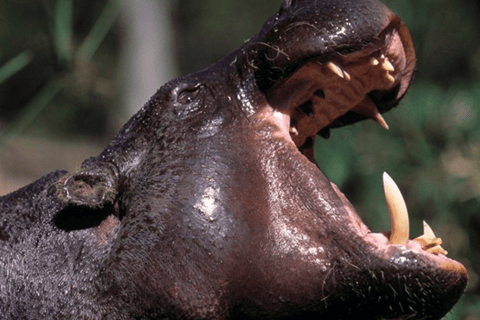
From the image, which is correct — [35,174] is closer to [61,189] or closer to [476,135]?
[476,135]

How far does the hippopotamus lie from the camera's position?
208 cm

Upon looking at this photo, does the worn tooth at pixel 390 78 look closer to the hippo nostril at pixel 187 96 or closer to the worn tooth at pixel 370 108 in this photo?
the worn tooth at pixel 370 108

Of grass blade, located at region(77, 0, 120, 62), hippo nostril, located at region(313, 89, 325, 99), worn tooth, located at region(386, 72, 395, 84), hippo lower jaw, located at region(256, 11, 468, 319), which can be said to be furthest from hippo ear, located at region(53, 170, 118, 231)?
grass blade, located at region(77, 0, 120, 62)

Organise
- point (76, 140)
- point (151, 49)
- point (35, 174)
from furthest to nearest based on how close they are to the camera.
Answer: point (76, 140) < point (35, 174) < point (151, 49)

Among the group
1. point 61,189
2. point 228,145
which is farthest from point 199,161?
point 61,189

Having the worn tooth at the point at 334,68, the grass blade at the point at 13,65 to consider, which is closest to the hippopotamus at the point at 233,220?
the worn tooth at the point at 334,68

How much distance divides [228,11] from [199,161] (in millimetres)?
18500

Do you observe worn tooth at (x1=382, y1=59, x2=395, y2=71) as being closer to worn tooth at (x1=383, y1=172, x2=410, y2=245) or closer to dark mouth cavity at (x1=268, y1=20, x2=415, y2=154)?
dark mouth cavity at (x1=268, y1=20, x2=415, y2=154)

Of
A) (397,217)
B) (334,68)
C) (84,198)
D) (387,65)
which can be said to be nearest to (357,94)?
(387,65)

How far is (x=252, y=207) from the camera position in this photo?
213 cm

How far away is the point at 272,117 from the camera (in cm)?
225

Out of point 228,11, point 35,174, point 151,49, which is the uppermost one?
point 151,49

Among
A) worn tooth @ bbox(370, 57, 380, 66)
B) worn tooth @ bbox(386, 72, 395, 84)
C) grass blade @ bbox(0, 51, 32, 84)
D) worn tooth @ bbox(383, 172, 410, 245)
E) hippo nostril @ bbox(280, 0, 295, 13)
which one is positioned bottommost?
worn tooth @ bbox(383, 172, 410, 245)

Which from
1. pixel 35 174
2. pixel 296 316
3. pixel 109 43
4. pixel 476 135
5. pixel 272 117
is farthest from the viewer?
pixel 109 43
